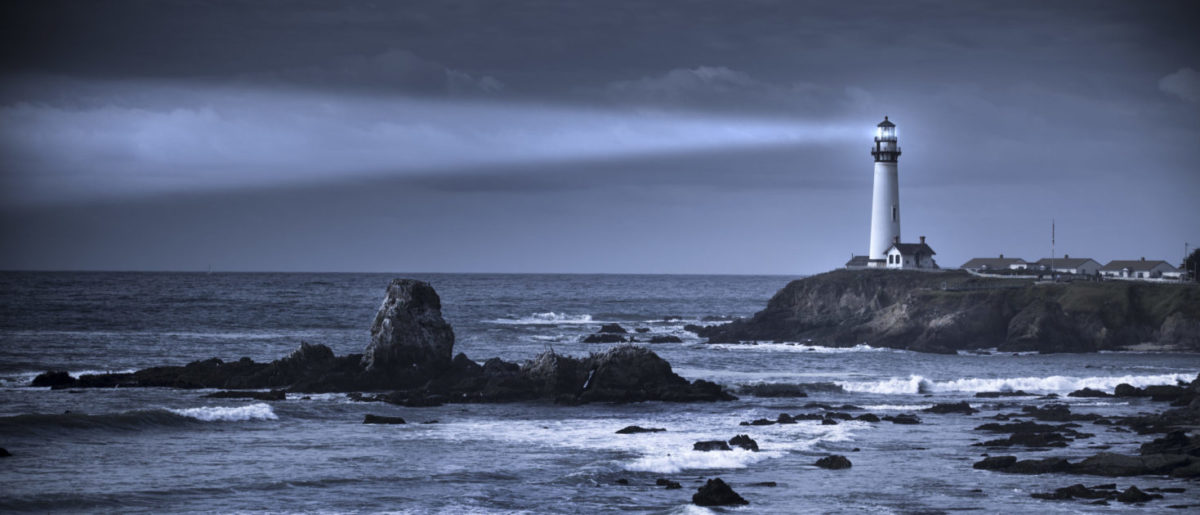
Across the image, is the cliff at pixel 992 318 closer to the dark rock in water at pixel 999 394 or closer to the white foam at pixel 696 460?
the dark rock in water at pixel 999 394

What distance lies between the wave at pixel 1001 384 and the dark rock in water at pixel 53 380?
2868 cm

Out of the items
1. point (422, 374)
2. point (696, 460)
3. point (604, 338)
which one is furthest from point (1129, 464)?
point (604, 338)

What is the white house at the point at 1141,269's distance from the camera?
290ft

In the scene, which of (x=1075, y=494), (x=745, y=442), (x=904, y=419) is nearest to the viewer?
(x=1075, y=494)

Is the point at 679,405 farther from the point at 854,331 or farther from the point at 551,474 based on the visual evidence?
the point at 854,331

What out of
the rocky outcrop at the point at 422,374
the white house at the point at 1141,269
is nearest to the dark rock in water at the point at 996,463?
the rocky outcrop at the point at 422,374

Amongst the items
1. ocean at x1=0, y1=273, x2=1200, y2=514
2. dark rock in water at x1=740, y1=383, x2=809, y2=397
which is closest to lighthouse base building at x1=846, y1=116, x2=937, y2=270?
ocean at x1=0, y1=273, x2=1200, y2=514

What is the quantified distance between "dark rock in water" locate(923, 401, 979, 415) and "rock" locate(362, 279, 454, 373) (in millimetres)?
17334

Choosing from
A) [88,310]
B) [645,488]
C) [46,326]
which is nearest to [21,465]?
[645,488]

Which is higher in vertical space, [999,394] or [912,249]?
[912,249]

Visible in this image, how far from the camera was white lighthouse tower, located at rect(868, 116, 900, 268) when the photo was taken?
81125mm

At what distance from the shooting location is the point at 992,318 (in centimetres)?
6362

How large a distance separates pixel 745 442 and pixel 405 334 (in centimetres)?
1645

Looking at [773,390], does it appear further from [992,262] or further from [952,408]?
[992,262]
